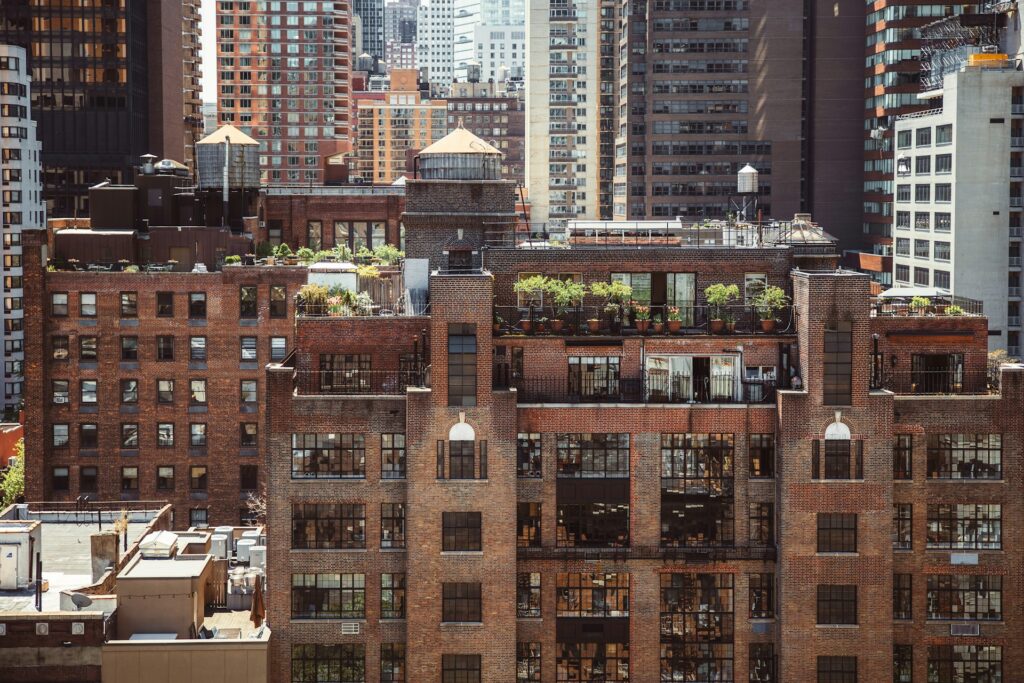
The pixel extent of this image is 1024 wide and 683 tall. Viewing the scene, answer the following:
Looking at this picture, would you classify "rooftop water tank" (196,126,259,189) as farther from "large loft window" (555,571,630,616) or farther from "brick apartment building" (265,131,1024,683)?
"large loft window" (555,571,630,616)

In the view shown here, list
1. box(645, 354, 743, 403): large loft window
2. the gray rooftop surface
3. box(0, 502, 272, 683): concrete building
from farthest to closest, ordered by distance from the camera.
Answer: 1. the gray rooftop surface
2. box(645, 354, 743, 403): large loft window
3. box(0, 502, 272, 683): concrete building

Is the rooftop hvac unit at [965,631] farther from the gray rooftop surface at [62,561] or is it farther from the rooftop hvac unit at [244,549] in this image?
the gray rooftop surface at [62,561]

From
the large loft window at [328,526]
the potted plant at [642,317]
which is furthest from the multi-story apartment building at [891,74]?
the large loft window at [328,526]

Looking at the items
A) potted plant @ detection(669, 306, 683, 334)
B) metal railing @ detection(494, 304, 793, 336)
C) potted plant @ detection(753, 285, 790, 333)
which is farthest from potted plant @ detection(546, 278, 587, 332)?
potted plant @ detection(753, 285, 790, 333)

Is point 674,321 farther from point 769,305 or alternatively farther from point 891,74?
point 891,74

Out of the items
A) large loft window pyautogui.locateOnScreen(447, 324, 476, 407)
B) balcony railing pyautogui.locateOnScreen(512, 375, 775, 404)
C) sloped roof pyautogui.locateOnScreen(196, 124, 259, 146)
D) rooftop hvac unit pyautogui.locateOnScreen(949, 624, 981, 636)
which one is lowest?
rooftop hvac unit pyautogui.locateOnScreen(949, 624, 981, 636)

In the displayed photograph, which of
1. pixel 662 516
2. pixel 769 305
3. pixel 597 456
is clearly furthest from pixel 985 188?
pixel 597 456

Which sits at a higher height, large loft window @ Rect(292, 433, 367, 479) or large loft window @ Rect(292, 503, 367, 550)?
large loft window @ Rect(292, 433, 367, 479)
